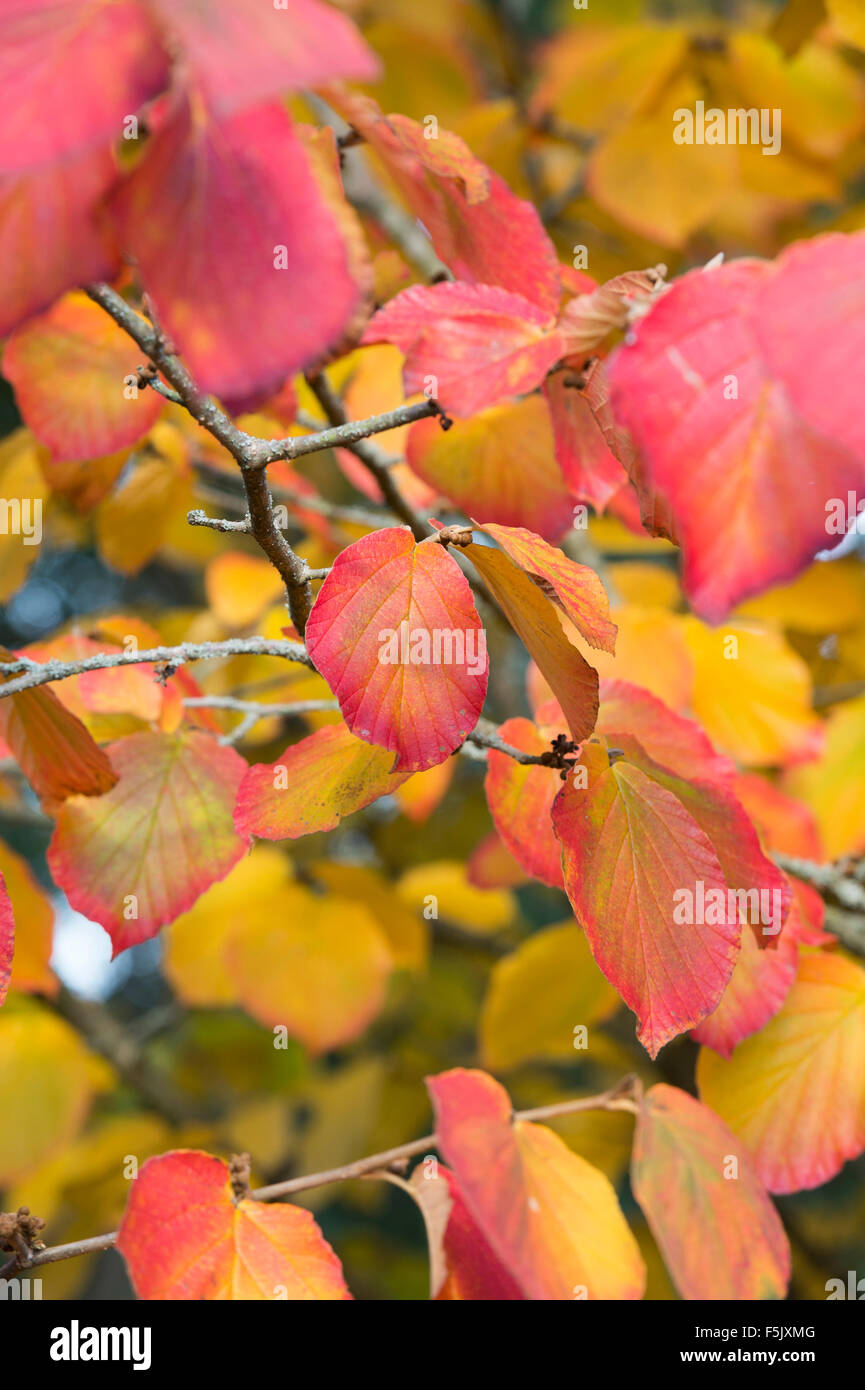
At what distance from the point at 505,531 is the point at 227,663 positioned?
0.73 meters

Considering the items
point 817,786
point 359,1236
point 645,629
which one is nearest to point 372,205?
point 645,629

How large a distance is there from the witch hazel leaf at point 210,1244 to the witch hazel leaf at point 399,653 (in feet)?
0.65

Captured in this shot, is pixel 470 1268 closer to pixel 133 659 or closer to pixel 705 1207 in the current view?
pixel 705 1207

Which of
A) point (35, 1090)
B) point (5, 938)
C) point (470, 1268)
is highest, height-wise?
point (5, 938)

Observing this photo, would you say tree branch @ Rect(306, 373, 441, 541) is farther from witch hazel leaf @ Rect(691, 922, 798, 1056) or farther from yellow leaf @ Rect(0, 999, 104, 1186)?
yellow leaf @ Rect(0, 999, 104, 1186)

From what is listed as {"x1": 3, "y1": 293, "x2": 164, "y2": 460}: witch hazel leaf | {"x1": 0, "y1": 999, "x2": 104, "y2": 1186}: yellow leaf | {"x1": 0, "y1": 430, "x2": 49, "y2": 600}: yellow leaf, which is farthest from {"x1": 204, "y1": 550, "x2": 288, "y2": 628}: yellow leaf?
{"x1": 0, "y1": 999, "x2": 104, "y2": 1186}: yellow leaf

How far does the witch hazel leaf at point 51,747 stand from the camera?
410 millimetres

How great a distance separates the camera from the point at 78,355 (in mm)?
538

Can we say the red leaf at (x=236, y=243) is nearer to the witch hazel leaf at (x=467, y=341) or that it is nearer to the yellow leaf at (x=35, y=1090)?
the witch hazel leaf at (x=467, y=341)

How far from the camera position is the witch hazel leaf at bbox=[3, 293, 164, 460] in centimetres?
52

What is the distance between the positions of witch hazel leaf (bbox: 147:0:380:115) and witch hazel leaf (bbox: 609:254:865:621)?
3.7 inches

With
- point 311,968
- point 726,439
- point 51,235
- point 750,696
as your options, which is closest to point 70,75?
point 51,235

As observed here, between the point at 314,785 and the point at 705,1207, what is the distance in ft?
0.79

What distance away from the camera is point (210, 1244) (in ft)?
1.26
